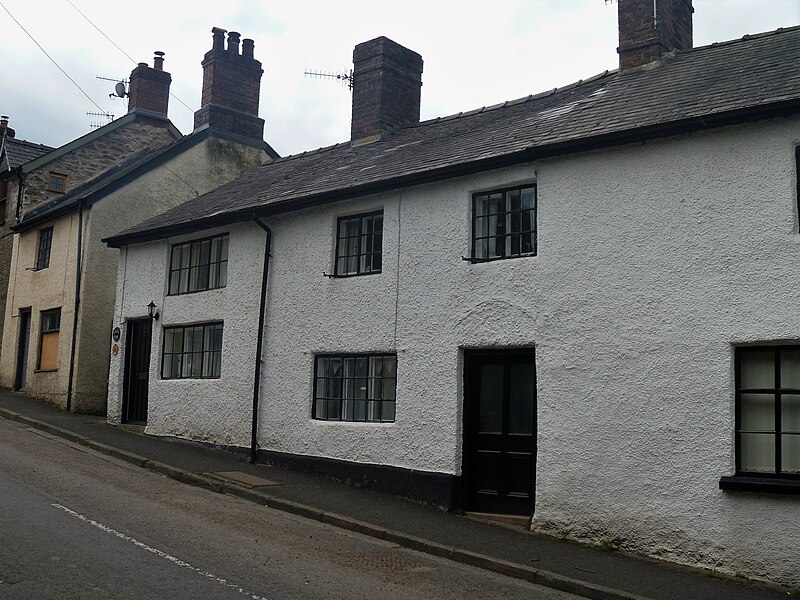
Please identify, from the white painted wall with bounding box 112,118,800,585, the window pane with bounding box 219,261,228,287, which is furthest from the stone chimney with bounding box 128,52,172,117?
the white painted wall with bounding box 112,118,800,585

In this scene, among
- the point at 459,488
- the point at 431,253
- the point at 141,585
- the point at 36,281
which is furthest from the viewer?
the point at 36,281

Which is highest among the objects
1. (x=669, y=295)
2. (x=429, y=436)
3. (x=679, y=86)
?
(x=679, y=86)

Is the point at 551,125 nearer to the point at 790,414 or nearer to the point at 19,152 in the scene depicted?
the point at 790,414

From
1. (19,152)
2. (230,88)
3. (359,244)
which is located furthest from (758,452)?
(19,152)

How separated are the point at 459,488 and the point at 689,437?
3327 millimetres

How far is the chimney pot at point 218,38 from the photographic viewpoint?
69.7ft

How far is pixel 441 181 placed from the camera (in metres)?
12.1

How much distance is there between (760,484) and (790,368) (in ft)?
4.19

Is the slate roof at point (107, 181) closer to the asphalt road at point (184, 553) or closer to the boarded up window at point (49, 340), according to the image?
the boarded up window at point (49, 340)

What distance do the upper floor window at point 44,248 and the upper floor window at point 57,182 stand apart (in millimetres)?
1831

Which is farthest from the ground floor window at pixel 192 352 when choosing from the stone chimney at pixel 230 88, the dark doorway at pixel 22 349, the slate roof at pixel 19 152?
the slate roof at pixel 19 152

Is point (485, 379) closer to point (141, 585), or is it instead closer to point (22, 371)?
point (141, 585)

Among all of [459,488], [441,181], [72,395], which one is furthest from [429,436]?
[72,395]

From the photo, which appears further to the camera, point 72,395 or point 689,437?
point 72,395
